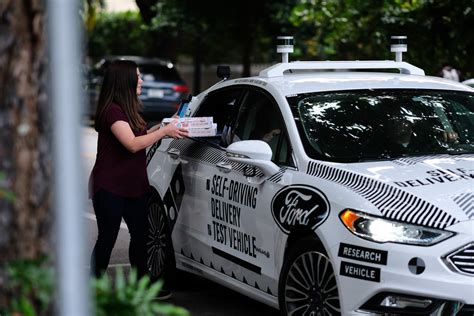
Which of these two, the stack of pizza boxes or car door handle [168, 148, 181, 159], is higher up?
the stack of pizza boxes

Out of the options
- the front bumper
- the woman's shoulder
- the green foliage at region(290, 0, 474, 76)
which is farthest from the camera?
the green foliage at region(290, 0, 474, 76)

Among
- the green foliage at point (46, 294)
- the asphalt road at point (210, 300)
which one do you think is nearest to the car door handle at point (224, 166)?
the asphalt road at point (210, 300)

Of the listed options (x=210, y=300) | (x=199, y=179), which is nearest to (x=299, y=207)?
(x=199, y=179)

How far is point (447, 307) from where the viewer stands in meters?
5.65

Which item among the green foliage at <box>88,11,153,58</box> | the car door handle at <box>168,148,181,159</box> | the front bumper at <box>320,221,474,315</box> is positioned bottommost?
the green foliage at <box>88,11,153,58</box>

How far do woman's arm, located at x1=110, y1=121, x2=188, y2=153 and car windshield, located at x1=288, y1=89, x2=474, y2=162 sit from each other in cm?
76

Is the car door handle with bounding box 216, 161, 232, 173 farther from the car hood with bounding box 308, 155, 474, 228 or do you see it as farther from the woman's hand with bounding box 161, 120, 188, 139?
the car hood with bounding box 308, 155, 474, 228

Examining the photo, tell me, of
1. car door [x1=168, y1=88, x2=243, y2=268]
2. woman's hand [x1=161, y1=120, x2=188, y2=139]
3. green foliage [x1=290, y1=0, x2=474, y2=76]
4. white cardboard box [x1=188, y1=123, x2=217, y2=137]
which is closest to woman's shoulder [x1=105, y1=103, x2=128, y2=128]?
woman's hand [x1=161, y1=120, x2=188, y2=139]

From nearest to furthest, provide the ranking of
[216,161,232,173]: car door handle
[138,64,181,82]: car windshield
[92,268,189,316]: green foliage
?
1. [92,268,189,316]: green foliage
2. [216,161,232,173]: car door handle
3. [138,64,181,82]: car windshield

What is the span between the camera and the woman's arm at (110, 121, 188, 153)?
716cm

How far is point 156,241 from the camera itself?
8.16m

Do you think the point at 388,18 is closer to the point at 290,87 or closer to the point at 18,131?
the point at 290,87

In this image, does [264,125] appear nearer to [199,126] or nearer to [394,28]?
[199,126]

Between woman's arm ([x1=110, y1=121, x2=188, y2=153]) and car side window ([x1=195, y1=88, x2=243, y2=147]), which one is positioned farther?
car side window ([x1=195, y1=88, x2=243, y2=147])
